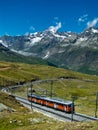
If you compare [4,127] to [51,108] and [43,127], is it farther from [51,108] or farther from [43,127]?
[51,108]

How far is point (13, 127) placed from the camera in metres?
42.1

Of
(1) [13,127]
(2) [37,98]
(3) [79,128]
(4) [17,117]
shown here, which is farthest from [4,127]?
(2) [37,98]

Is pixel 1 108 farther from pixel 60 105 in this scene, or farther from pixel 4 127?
pixel 60 105

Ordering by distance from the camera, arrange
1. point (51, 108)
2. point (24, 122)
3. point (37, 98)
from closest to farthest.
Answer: point (24, 122) → point (51, 108) → point (37, 98)

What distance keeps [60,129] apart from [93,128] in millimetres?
4427

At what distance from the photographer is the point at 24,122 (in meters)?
44.5

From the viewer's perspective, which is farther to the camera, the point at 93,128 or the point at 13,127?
the point at 13,127

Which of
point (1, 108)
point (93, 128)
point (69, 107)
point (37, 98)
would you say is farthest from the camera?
point (37, 98)

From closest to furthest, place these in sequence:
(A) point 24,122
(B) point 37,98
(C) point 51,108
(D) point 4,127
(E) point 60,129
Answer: (E) point 60,129 → (D) point 4,127 → (A) point 24,122 → (C) point 51,108 → (B) point 37,98

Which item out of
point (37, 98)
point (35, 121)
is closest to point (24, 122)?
point (35, 121)

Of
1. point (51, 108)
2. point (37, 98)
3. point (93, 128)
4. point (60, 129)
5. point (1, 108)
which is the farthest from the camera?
point (37, 98)

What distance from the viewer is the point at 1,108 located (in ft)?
183

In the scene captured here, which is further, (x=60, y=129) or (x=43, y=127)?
(x=43, y=127)

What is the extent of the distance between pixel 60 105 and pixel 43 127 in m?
72.3
